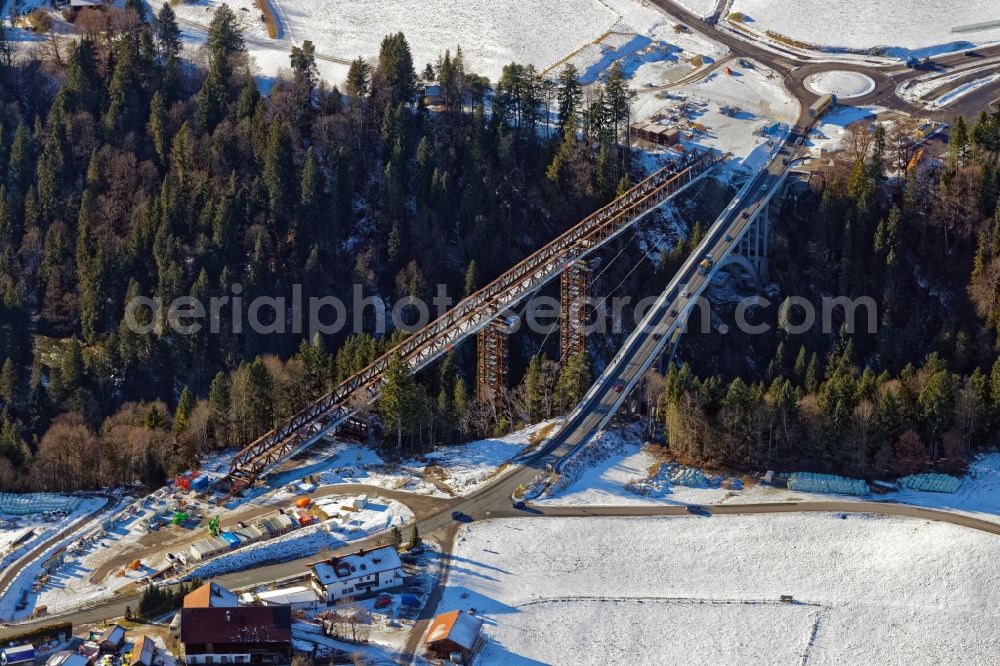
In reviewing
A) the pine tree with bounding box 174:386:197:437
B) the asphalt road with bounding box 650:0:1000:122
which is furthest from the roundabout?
the pine tree with bounding box 174:386:197:437

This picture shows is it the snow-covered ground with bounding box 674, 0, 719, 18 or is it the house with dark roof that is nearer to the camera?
the house with dark roof

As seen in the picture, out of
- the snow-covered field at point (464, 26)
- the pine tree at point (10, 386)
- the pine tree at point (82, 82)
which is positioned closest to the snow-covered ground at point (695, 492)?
the pine tree at point (10, 386)

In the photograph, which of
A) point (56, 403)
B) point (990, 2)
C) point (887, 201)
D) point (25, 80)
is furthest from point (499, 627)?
point (990, 2)

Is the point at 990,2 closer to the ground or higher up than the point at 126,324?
higher up

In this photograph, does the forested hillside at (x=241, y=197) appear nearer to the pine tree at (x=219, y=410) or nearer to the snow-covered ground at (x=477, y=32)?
the snow-covered ground at (x=477, y=32)

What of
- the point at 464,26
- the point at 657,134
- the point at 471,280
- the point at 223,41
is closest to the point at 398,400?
the point at 471,280

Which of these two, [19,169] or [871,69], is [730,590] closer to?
[871,69]

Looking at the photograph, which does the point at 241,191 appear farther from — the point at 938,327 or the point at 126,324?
the point at 938,327

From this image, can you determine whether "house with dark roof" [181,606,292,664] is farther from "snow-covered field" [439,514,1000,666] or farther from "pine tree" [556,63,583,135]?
"pine tree" [556,63,583,135]
